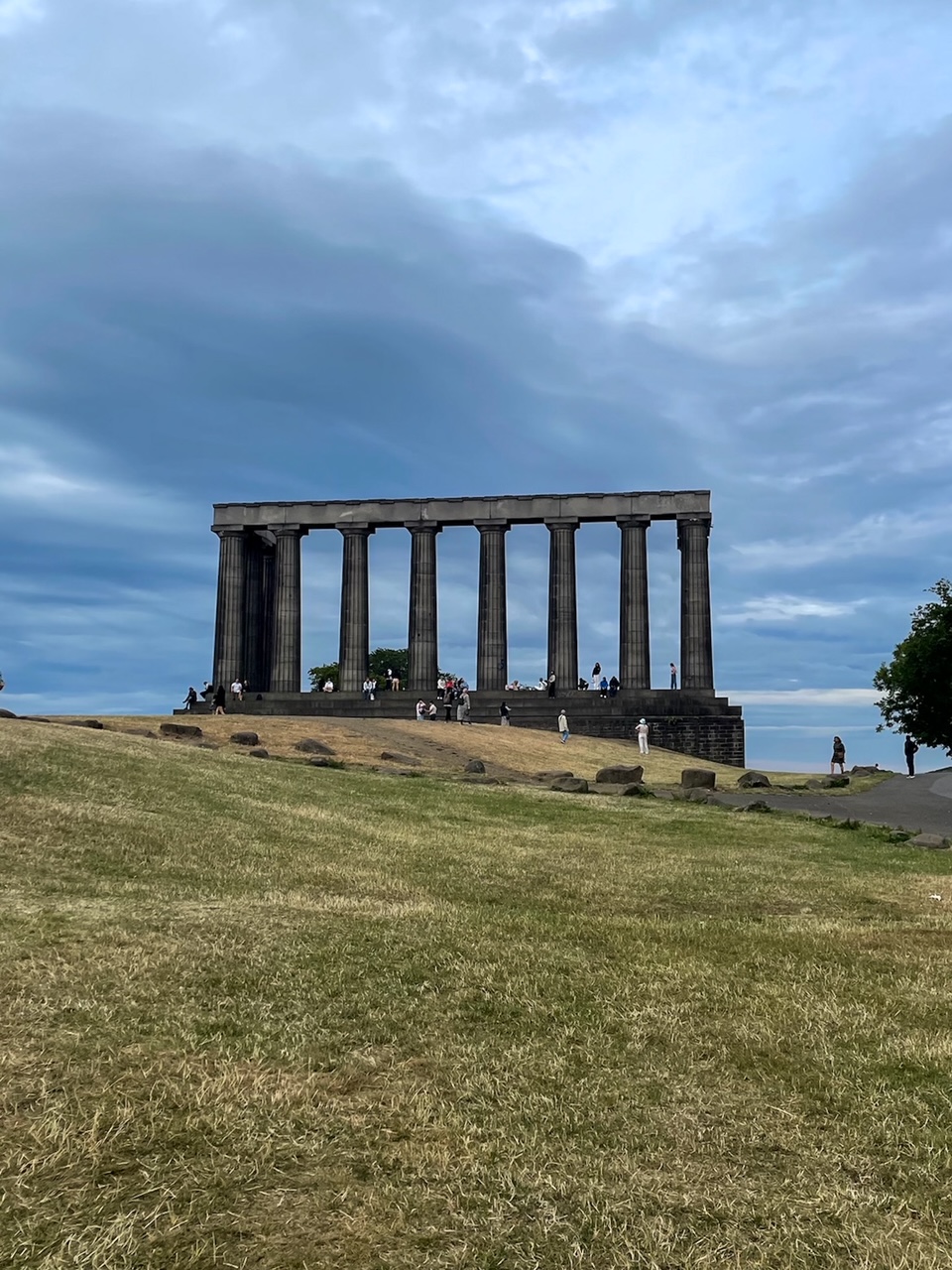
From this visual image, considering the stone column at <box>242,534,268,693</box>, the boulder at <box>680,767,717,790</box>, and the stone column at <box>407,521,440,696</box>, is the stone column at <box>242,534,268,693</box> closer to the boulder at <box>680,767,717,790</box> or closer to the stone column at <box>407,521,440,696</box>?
the stone column at <box>407,521,440,696</box>

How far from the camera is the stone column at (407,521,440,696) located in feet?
215

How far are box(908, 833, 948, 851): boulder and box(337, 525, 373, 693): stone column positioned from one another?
47.7 m

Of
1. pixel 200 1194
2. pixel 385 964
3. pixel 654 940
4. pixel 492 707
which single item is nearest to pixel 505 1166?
pixel 200 1194

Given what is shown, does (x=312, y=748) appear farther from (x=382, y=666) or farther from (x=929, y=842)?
(x=382, y=666)

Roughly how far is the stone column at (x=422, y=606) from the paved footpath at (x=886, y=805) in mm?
32372

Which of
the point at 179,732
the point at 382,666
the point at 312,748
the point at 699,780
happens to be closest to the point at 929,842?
the point at 699,780

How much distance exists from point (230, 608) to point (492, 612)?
709 inches

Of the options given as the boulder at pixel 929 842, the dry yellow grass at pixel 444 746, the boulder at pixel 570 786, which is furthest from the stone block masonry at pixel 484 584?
the boulder at pixel 929 842

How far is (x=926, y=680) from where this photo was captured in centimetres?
6072

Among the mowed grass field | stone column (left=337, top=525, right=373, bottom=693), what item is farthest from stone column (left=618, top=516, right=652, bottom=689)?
the mowed grass field

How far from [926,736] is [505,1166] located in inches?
2576

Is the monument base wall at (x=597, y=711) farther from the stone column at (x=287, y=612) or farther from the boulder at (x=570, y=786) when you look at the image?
the boulder at (x=570, y=786)

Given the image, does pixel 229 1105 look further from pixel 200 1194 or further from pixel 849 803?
pixel 849 803

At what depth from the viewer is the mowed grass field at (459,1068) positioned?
4.75 m
